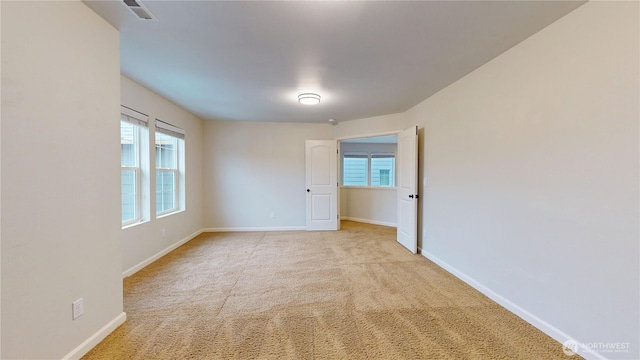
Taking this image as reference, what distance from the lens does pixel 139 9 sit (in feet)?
5.46

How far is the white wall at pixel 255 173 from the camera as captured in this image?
5.24m

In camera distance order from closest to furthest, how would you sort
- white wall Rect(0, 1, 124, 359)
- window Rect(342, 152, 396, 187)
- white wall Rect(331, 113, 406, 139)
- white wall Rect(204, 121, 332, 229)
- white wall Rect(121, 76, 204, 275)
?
white wall Rect(0, 1, 124, 359) → white wall Rect(121, 76, 204, 275) → white wall Rect(331, 113, 406, 139) → white wall Rect(204, 121, 332, 229) → window Rect(342, 152, 396, 187)

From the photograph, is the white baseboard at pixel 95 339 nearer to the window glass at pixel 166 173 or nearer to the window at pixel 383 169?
the window glass at pixel 166 173

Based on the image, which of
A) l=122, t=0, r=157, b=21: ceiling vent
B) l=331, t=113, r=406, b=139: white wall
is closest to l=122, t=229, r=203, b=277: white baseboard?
l=122, t=0, r=157, b=21: ceiling vent

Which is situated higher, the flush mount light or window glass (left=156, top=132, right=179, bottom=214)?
the flush mount light

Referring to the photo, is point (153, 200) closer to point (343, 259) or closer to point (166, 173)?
point (166, 173)

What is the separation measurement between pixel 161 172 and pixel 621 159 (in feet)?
16.0

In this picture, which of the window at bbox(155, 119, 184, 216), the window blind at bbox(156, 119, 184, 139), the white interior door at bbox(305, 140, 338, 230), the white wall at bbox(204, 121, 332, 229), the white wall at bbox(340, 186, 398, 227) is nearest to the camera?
the window blind at bbox(156, 119, 184, 139)

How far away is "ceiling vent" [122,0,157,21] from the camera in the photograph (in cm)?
160

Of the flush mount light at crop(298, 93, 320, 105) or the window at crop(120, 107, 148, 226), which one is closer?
the window at crop(120, 107, 148, 226)

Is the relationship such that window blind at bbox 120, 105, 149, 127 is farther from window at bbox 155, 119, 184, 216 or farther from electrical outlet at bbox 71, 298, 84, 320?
electrical outlet at bbox 71, 298, 84, 320

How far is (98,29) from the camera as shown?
1771 millimetres

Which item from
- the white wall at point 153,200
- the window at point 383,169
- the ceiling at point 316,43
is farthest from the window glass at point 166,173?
the window at point 383,169

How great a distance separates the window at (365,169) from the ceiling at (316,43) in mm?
3869
